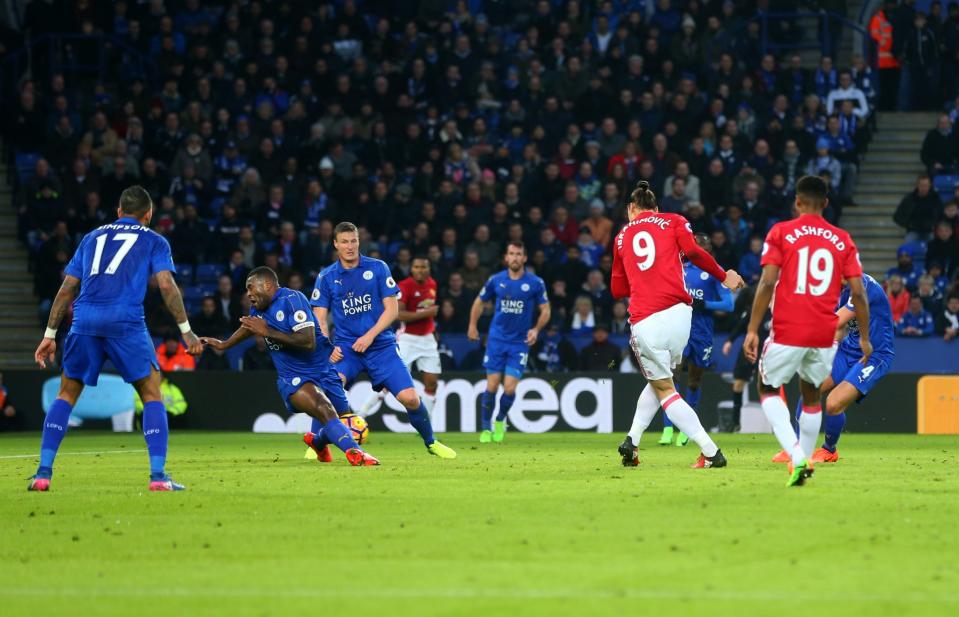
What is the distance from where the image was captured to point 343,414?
1547cm

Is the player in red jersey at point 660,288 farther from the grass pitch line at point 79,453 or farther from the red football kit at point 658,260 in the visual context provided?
the grass pitch line at point 79,453

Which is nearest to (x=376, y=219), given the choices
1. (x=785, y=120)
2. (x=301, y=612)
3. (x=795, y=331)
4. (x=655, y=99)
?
(x=655, y=99)

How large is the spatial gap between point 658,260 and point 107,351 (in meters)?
4.73

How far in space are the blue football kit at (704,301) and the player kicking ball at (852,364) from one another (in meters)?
2.68

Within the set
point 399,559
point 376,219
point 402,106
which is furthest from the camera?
point 402,106

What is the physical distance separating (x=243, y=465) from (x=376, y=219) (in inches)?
500

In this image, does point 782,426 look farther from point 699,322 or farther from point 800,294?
point 699,322

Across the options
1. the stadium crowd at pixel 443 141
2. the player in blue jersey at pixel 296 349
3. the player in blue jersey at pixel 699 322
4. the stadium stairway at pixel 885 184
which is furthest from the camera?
the stadium stairway at pixel 885 184

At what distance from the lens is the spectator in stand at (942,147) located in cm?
2820

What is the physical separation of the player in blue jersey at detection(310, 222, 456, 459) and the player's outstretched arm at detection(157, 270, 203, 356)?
3.84 metres

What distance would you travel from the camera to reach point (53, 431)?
1186 centimetres

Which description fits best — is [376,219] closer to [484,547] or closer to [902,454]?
[902,454]

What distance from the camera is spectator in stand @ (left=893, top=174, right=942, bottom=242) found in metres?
27.0

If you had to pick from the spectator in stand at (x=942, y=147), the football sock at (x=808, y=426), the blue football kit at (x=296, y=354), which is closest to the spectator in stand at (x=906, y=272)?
the spectator in stand at (x=942, y=147)
